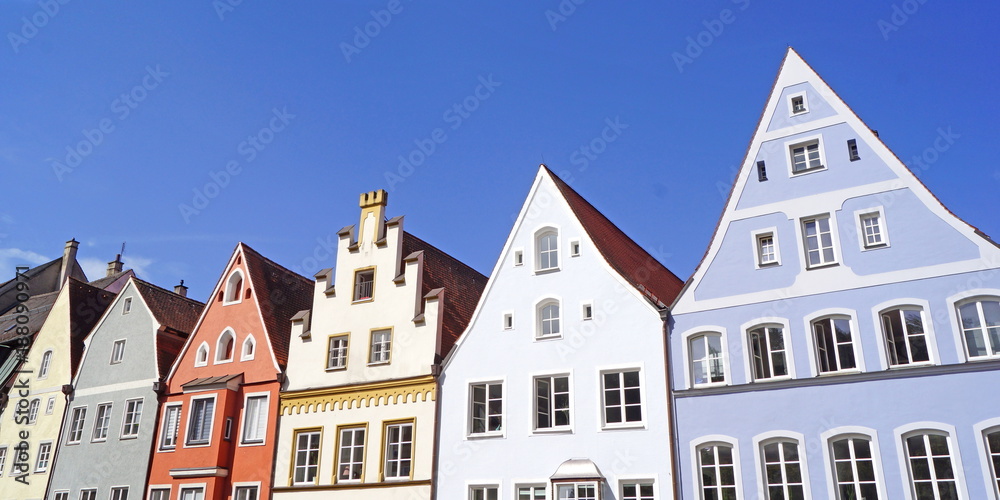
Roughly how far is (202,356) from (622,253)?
1999 cm

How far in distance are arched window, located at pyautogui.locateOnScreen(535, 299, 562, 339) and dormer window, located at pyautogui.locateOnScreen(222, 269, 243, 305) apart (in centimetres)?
1589

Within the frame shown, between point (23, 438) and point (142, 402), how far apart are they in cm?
803

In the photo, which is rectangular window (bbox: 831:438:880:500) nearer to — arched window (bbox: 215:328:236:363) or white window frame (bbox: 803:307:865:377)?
white window frame (bbox: 803:307:865:377)

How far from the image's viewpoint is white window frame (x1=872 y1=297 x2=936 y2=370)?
79.8ft

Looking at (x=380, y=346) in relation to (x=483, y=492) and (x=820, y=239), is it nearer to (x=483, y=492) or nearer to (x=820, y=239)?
(x=483, y=492)

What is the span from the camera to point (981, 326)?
24.1 metres

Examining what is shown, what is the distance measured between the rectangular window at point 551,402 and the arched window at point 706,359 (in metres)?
4.63

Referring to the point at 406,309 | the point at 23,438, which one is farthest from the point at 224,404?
the point at 23,438

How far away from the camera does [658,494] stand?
26.4 m

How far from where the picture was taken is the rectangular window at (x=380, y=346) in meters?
34.1

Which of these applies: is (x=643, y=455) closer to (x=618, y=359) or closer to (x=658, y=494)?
(x=658, y=494)

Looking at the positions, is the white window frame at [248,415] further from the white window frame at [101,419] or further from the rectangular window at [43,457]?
the rectangular window at [43,457]

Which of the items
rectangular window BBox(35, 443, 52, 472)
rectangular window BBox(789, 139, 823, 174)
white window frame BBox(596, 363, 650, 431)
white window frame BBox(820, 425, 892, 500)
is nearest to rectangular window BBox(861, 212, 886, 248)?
rectangular window BBox(789, 139, 823, 174)

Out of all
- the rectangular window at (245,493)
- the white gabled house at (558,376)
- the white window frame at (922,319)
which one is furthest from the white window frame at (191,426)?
the white window frame at (922,319)
